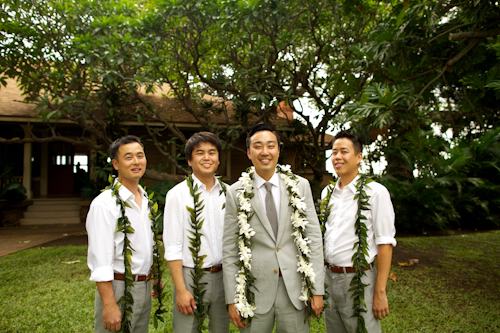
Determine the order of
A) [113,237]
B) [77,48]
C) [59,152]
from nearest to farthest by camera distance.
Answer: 1. [113,237]
2. [77,48]
3. [59,152]

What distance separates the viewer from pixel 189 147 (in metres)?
2.45

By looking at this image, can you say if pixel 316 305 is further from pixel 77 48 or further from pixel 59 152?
pixel 59 152

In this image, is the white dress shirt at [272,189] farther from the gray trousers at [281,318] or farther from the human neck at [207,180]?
the gray trousers at [281,318]

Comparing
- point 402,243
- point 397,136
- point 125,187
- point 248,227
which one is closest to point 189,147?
point 125,187

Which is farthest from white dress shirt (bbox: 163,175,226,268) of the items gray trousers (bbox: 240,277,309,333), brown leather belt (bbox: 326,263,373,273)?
brown leather belt (bbox: 326,263,373,273)

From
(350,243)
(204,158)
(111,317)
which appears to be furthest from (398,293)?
(111,317)

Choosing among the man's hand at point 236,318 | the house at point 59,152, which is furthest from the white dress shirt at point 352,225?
the house at point 59,152

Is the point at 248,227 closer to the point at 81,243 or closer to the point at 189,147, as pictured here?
Result: the point at 189,147

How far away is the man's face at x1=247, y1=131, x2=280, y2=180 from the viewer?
7.16ft

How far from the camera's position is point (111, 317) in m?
2.01

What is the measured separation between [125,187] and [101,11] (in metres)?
6.93

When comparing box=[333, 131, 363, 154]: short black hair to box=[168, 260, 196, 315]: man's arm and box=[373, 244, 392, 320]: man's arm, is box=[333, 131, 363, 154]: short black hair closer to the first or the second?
box=[373, 244, 392, 320]: man's arm

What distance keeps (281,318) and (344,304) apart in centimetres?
52

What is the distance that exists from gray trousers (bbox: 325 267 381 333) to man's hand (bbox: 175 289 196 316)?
1.01 m
